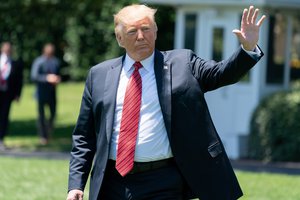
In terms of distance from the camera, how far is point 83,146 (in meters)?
5.23

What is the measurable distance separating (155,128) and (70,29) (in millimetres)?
31877

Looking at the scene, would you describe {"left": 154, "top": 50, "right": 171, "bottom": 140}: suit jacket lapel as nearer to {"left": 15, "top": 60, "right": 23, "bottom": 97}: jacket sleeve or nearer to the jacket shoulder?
the jacket shoulder

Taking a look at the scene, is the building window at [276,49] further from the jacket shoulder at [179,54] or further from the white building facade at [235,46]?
the jacket shoulder at [179,54]

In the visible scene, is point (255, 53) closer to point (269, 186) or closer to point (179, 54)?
point (179, 54)

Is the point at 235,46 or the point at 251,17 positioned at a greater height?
the point at 251,17

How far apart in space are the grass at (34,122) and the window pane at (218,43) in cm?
357

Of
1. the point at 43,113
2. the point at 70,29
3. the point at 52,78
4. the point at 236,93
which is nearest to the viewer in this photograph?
the point at 236,93

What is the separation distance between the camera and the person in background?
17859 millimetres

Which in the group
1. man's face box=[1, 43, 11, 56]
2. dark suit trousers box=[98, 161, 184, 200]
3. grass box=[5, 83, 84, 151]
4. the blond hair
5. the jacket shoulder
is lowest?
grass box=[5, 83, 84, 151]

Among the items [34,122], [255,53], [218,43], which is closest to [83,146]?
[255,53]

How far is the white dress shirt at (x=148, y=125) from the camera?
499 centimetres

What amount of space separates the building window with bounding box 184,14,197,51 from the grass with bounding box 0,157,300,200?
448 centimetres

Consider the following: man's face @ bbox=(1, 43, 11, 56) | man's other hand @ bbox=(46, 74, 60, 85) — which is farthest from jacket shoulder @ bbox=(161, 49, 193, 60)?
man's other hand @ bbox=(46, 74, 60, 85)

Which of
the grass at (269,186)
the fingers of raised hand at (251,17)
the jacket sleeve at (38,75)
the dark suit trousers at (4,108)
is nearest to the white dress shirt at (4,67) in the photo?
the dark suit trousers at (4,108)
